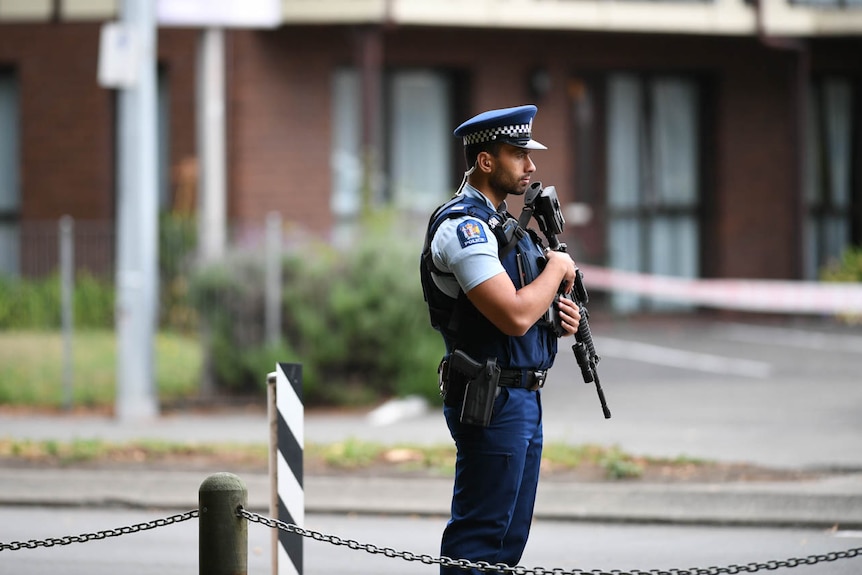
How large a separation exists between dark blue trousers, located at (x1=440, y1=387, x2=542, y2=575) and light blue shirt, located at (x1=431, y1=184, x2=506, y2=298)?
45 cm

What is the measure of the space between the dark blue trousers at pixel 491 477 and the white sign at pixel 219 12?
8.81 metres

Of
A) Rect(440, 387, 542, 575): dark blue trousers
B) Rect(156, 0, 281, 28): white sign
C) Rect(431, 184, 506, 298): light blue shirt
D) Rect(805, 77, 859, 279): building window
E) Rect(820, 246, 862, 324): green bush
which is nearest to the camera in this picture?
Rect(431, 184, 506, 298): light blue shirt

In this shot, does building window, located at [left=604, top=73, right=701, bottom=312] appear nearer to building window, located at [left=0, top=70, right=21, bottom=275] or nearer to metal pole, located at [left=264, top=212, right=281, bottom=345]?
building window, located at [left=0, top=70, right=21, bottom=275]

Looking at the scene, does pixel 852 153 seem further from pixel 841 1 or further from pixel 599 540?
pixel 599 540

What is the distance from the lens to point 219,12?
13.6 metres

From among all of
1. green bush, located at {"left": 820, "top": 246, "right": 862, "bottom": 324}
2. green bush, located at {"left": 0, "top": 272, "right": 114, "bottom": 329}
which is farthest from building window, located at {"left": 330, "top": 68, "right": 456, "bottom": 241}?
green bush, located at {"left": 820, "top": 246, "right": 862, "bottom": 324}

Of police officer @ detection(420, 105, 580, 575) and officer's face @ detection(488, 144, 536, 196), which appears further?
officer's face @ detection(488, 144, 536, 196)

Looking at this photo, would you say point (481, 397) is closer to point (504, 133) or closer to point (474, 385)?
point (474, 385)

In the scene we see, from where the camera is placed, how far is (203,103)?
1505 centimetres

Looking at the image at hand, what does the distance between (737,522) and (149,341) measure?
598 cm

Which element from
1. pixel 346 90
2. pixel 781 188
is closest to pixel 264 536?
pixel 346 90

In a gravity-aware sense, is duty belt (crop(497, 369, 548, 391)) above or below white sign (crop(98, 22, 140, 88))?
below

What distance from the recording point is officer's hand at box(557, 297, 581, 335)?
538 cm

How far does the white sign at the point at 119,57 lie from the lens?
12.6 meters
